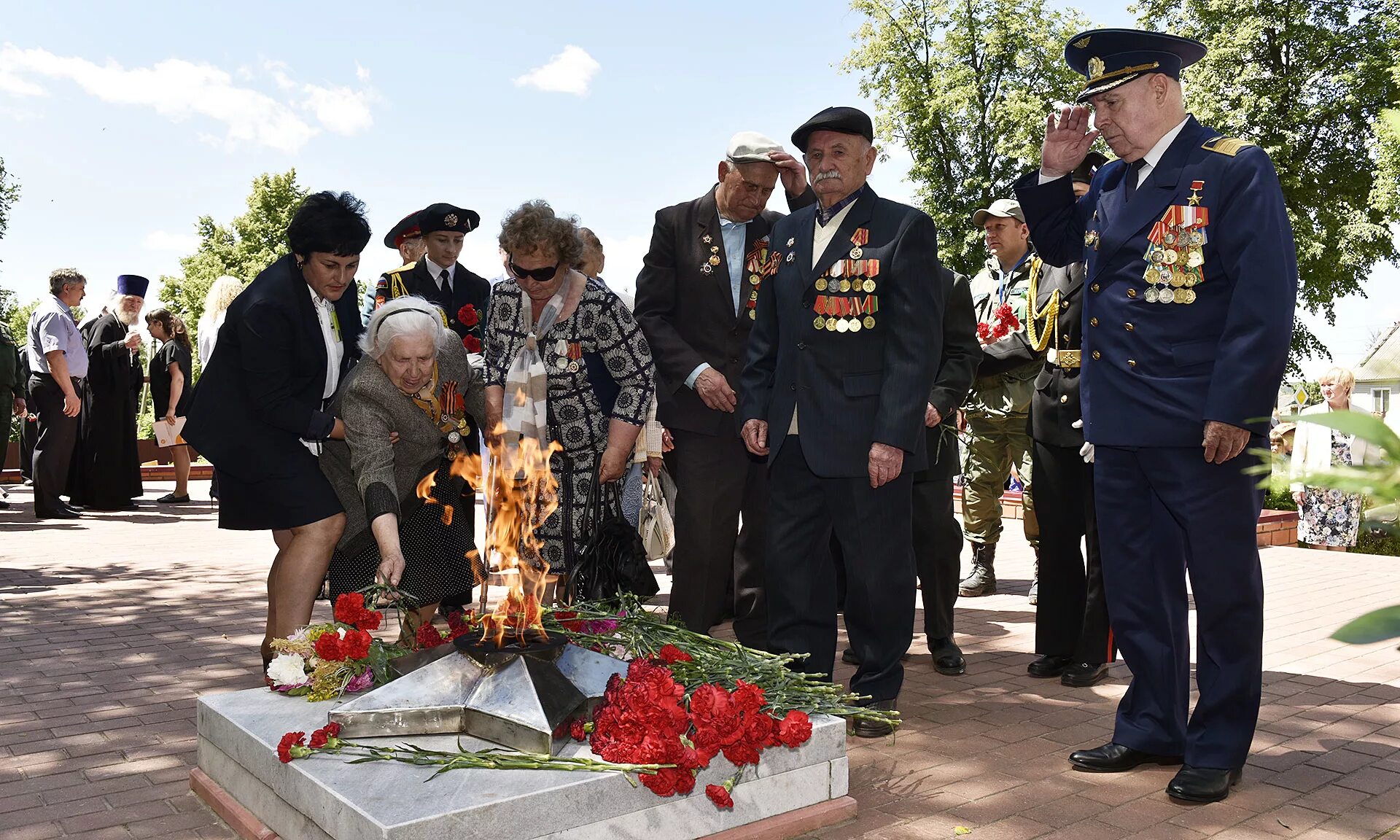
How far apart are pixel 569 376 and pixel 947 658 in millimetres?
2283

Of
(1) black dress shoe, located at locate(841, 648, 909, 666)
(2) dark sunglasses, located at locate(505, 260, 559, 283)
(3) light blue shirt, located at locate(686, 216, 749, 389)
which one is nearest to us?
(1) black dress shoe, located at locate(841, 648, 909, 666)

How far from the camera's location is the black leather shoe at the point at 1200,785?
387cm

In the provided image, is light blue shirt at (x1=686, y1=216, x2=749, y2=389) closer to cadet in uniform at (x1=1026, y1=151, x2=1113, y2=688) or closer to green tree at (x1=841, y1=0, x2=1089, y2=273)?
cadet in uniform at (x1=1026, y1=151, x2=1113, y2=688)

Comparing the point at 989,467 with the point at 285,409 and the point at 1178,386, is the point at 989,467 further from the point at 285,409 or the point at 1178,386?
the point at 285,409

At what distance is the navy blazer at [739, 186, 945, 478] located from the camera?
4.56 m

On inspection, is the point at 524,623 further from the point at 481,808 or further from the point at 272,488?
the point at 272,488

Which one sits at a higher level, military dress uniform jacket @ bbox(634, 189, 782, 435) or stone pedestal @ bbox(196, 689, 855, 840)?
military dress uniform jacket @ bbox(634, 189, 782, 435)

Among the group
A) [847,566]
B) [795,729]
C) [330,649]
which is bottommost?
[795,729]

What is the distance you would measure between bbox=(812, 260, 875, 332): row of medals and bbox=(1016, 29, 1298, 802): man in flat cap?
81cm

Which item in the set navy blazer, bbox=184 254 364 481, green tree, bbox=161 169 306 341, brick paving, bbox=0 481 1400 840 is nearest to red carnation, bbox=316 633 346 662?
brick paving, bbox=0 481 1400 840

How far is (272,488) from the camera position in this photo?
5027 millimetres

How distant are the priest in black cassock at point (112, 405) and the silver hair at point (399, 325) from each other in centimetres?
952

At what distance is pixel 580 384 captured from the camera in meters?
5.53

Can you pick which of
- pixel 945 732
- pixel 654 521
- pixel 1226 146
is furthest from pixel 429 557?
pixel 1226 146
